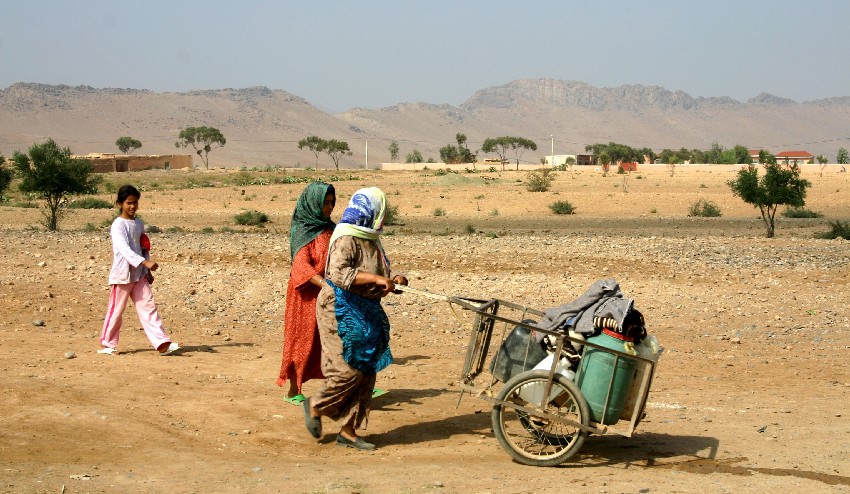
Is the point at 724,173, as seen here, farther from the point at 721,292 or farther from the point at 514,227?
the point at 721,292

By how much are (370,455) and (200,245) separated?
13.8m

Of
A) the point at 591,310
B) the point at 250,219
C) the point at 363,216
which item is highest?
the point at 363,216

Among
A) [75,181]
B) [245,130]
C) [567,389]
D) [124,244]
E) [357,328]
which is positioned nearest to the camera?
[567,389]

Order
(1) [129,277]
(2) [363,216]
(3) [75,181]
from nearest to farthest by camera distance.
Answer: (2) [363,216]
(1) [129,277]
(3) [75,181]

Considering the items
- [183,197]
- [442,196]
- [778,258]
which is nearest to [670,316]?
[778,258]

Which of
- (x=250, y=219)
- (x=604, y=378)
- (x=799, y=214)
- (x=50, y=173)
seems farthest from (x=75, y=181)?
(x=604, y=378)

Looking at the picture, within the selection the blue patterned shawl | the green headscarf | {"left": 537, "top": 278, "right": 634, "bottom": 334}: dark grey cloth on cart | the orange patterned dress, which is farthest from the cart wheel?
the green headscarf

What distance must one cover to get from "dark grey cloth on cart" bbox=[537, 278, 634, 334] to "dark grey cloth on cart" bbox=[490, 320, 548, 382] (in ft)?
0.49

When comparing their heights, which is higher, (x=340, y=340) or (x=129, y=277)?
(x=340, y=340)

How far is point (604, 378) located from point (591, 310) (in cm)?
44

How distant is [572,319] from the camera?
6359mm

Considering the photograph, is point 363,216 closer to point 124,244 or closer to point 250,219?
point 124,244

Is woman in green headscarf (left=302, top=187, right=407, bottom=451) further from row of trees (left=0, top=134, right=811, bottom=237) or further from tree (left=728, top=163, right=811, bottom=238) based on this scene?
tree (left=728, top=163, right=811, bottom=238)

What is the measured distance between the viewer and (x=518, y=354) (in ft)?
21.6
